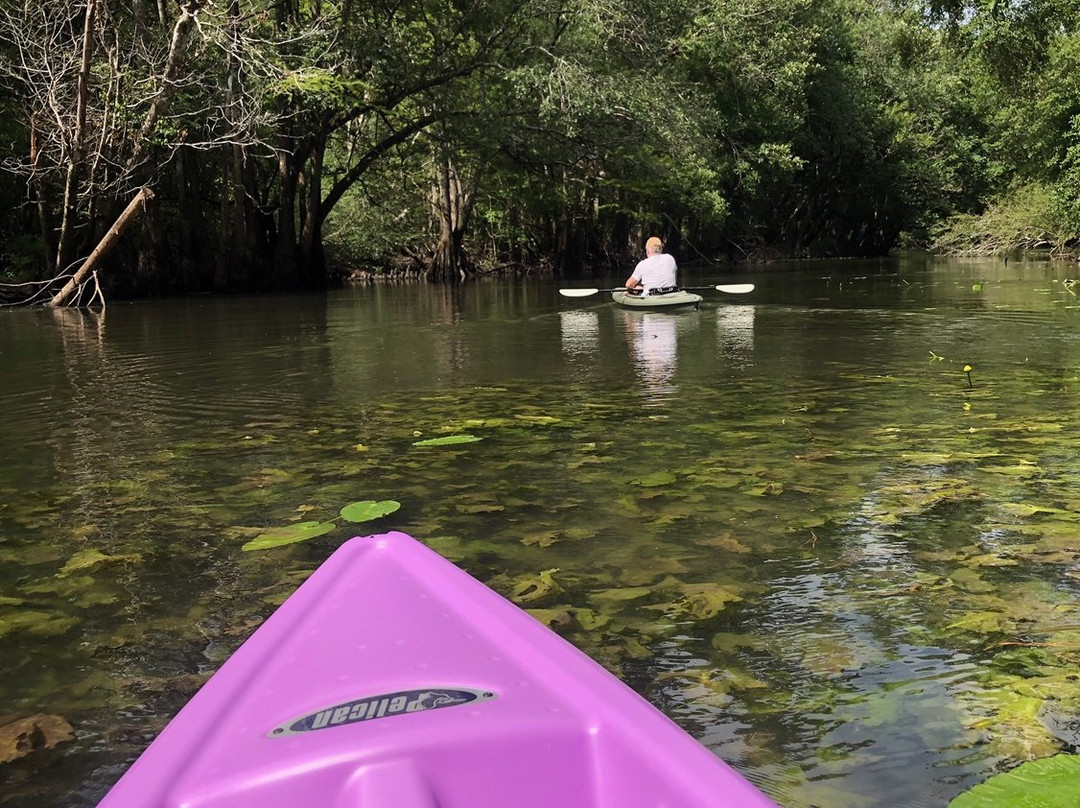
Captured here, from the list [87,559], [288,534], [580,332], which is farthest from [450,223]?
[87,559]

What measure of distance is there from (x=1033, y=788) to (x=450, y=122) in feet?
67.4

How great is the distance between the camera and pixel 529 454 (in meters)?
4.55

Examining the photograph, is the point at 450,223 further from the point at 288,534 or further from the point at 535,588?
the point at 535,588

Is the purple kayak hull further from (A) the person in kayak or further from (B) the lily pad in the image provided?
(A) the person in kayak

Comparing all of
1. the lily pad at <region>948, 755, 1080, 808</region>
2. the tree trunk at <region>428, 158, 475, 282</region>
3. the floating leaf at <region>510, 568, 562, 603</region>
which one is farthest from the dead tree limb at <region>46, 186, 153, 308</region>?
the lily pad at <region>948, 755, 1080, 808</region>

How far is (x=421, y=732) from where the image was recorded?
1.51 metres

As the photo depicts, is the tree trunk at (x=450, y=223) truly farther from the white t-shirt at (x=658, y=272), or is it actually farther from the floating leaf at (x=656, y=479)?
the floating leaf at (x=656, y=479)

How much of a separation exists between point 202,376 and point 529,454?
4.30 m

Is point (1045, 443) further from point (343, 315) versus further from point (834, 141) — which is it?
point (834, 141)

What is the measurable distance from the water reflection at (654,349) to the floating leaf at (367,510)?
104 inches

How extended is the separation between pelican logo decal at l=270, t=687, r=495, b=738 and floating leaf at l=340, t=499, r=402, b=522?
6.08ft

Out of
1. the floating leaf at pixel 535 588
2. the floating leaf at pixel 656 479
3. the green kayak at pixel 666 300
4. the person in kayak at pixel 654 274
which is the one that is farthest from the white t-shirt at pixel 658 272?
the floating leaf at pixel 535 588

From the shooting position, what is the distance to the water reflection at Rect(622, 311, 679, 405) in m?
6.46

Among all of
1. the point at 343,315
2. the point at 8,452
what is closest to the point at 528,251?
the point at 343,315
